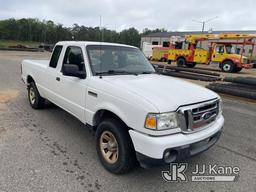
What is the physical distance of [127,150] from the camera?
9.31 ft

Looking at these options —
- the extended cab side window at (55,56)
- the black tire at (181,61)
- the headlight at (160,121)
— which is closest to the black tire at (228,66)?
the black tire at (181,61)

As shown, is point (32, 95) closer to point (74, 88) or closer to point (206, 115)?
point (74, 88)

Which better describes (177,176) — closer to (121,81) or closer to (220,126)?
(220,126)

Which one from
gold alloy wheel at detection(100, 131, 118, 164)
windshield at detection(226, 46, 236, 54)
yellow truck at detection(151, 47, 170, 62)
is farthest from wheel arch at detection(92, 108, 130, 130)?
yellow truck at detection(151, 47, 170, 62)

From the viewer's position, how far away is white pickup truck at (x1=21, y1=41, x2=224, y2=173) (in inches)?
101

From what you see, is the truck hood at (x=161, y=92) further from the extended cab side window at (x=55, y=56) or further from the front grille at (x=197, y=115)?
the extended cab side window at (x=55, y=56)

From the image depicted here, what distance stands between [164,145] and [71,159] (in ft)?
5.49

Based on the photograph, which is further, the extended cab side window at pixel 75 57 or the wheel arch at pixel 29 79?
the wheel arch at pixel 29 79

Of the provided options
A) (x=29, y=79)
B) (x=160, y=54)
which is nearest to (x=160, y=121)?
(x=29, y=79)

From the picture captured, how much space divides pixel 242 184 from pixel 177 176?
88 centimetres

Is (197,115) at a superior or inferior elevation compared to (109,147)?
superior

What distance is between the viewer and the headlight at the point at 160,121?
2531mm

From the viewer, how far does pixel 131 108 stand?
2686mm

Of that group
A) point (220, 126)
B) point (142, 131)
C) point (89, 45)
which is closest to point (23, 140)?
point (89, 45)
